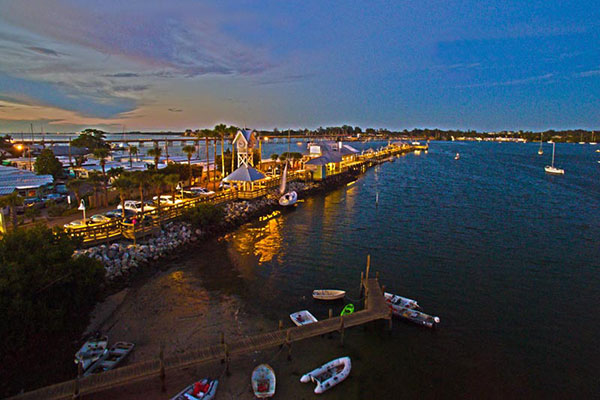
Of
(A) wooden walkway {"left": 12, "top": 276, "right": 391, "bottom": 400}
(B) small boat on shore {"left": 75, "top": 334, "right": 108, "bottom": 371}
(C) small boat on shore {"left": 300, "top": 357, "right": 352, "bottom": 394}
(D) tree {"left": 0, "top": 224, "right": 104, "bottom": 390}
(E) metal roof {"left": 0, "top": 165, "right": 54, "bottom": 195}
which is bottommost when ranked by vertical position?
(C) small boat on shore {"left": 300, "top": 357, "right": 352, "bottom": 394}

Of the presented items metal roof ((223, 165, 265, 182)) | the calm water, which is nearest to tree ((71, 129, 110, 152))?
metal roof ((223, 165, 265, 182))

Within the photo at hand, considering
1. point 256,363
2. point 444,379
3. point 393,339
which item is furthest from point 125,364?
point 444,379

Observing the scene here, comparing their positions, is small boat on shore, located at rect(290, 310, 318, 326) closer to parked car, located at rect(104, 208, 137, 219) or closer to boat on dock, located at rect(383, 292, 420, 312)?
boat on dock, located at rect(383, 292, 420, 312)

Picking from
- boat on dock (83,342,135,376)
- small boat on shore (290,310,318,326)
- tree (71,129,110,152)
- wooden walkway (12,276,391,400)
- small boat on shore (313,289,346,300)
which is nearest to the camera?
wooden walkway (12,276,391,400)

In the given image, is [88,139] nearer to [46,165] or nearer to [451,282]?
[46,165]

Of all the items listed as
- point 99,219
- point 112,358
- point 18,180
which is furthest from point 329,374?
point 18,180

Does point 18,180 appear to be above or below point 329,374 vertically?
above
